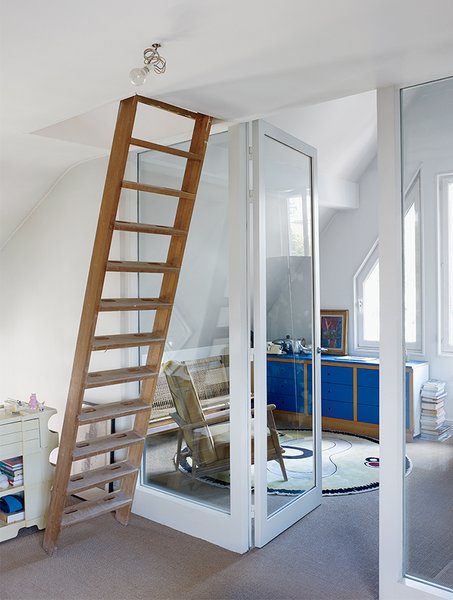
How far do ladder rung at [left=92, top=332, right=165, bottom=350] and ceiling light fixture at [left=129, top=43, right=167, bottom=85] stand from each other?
135 cm

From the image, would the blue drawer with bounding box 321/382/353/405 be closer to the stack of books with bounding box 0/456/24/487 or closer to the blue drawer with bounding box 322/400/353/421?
the blue drawer with bounding box 322/400/353/421

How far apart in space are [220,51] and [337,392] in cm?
434

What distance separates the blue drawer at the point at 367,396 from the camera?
18.8 ft

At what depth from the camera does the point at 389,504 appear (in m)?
2.74

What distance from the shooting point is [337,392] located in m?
6.01

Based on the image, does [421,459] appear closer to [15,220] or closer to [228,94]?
[228,94]

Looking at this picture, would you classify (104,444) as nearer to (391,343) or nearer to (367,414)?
(391,343)

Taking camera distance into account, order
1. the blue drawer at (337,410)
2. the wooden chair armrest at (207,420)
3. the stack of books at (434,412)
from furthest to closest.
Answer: the blue drawer at (337,410) → the wooden chair armrest at (207,420) → the stack of books at (434,412)

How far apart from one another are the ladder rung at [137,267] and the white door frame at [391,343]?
3.87 feet

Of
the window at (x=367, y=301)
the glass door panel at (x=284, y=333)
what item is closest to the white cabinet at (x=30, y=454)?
the glass door panel at (x=284, y=333)

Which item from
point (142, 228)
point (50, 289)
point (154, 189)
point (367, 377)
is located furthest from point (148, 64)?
point (367, 377)

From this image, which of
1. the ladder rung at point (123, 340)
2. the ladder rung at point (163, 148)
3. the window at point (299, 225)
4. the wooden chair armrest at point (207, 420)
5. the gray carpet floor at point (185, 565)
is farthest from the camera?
the window at point (299, 225)

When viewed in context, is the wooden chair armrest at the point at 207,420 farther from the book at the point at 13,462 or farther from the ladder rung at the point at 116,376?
the book at the point at 13,462

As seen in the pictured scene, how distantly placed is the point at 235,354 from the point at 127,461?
99 cm
